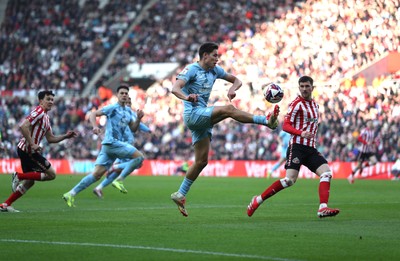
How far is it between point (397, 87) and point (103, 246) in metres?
26.9

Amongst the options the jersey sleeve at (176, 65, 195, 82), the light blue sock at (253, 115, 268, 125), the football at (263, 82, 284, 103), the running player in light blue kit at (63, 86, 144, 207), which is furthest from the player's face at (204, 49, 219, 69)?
the running player in light blue kit at (63, 86, 144, 207)

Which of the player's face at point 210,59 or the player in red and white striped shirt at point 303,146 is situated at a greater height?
the player's face at point 210,59

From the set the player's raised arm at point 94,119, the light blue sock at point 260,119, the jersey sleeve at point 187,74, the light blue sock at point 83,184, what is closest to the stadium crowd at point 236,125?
the player's raised arm at point 94,119

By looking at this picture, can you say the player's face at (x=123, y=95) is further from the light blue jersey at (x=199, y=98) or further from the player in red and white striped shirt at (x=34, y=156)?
the light blue jersey at (x=199, y=98)

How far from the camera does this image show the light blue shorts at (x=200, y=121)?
1312 centimetres

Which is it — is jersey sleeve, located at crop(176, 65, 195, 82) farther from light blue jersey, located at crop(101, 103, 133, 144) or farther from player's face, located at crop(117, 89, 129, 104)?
light blue jersey, located at crop(101, 103, 133, 144)

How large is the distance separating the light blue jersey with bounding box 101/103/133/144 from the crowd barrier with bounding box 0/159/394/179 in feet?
57.9

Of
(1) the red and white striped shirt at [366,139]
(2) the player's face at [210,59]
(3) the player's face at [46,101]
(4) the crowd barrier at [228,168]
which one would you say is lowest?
(4) the crowd barrier at [228,168]

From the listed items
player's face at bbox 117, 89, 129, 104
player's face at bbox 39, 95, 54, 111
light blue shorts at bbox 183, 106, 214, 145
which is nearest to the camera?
light blue shorts at bbox 183, 106, 214, 145

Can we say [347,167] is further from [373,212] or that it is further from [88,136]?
[373,212]

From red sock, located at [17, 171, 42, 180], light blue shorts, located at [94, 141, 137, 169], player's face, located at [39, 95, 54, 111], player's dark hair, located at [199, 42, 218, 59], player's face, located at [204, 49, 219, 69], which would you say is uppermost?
player's dark hair, located at [199, 42, 218, 59]

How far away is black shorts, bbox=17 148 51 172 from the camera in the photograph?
51.2ft

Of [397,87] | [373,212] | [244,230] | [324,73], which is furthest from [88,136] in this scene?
[244,230]

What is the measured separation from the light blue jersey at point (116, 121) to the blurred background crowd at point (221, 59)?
57.6 feet
